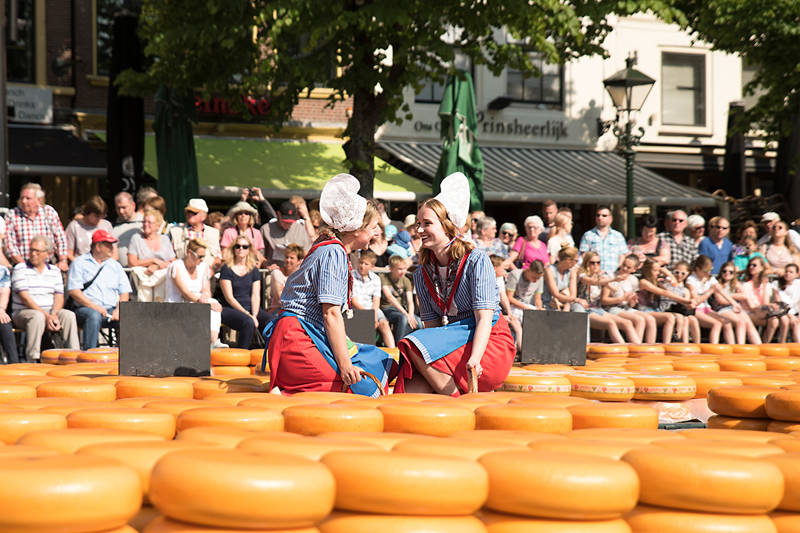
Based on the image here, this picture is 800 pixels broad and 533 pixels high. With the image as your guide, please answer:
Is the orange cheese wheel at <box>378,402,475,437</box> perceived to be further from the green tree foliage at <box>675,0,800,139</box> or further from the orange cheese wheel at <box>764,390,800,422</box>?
the green tree foliage at <box>675,0,800,139</box>

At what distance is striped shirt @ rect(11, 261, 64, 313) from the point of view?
314 inches

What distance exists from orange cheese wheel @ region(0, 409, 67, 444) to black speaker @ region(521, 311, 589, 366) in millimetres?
3670

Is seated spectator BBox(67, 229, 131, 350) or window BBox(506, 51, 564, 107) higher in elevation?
window BBox(506, 51, 564, 107)

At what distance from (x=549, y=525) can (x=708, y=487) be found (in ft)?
1.48

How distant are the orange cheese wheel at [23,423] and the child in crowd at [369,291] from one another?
18.4 feet

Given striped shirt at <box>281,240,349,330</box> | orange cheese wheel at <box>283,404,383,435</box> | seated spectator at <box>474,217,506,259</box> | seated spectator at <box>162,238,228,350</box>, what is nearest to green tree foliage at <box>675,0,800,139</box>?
seated spectator at <box>474,217,506,259</box>

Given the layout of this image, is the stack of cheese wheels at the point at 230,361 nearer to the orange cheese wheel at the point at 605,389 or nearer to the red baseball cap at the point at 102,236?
the orange cheese wheel at the point at 605,389

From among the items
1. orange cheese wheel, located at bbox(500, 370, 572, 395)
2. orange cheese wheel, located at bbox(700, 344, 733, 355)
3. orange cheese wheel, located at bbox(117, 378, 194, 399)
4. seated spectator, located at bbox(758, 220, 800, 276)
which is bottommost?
orange cheese wheel, located at bbox(700, 344, 733, 355)

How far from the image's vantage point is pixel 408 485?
7.47 ft

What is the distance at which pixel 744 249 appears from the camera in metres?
11.7

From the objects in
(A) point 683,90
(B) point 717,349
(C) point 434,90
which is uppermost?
→ (A) point 683,90

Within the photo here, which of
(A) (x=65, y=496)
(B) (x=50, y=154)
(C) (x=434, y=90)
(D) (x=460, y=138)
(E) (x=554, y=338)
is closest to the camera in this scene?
(A) (x=65, y=496)

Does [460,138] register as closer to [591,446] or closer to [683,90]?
[683,90]

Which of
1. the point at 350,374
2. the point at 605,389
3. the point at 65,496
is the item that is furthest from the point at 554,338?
the point at 65,496
